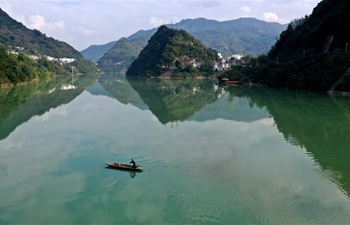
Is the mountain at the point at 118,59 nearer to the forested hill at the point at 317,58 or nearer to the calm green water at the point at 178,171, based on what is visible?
the forested hill at the point at 317,58

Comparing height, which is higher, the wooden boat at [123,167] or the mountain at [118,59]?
the mountain at [118,59]

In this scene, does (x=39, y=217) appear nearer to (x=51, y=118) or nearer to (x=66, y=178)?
(x=66, y=178)

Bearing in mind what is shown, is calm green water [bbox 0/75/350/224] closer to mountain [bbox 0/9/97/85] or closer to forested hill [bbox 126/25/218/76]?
forested hill [bbox 126/25/218/76]

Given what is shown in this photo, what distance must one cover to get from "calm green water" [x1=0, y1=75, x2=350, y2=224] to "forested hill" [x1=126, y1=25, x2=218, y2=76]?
177 ft

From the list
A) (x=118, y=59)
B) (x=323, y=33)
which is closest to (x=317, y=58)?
(x=323, y=33)

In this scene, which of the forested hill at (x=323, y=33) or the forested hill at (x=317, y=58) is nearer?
the forested hill at (x=317, y=58)

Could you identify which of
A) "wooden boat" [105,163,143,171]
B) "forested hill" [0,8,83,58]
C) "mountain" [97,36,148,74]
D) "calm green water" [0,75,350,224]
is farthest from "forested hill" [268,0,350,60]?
"mountain" [97,36,148,74]

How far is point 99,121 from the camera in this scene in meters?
17.7

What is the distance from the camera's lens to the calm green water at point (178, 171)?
6758 mm

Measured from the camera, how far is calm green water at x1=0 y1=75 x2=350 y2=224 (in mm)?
6758

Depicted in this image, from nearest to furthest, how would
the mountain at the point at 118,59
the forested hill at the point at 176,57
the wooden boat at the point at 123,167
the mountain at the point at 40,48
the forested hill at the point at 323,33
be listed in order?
the wooden boat at the point at 123,167, the forested hill at the point at 323,33, the forested hill at the point at 176,57, the mountain at the point at 40,48, the mountain at the point at 118,59

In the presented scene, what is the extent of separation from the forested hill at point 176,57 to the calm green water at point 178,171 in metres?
53.9

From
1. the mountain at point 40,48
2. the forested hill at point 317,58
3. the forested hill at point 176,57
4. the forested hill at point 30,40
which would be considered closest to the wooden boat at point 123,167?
the forested hill at point 317,58

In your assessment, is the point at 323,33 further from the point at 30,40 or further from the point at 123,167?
the point at 30,40
